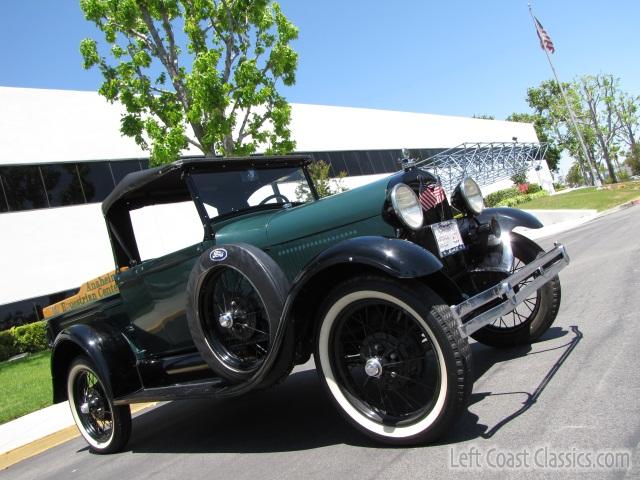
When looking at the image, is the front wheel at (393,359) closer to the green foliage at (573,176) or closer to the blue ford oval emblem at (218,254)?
the blue ford oval emblem at (218,254)

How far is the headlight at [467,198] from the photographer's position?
4215 mm

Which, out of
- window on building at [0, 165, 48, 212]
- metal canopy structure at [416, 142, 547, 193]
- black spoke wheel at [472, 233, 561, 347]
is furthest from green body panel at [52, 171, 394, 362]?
metal canopy structure at [416, 142, 547, 193]

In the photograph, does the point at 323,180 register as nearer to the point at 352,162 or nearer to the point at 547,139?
the point at 352,162

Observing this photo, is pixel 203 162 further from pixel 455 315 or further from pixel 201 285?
pixel 455 315

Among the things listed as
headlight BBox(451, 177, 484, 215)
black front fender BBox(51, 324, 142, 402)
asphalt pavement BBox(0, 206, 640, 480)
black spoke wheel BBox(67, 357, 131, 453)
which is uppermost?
headlight BBox(451, 177, 484, 215)

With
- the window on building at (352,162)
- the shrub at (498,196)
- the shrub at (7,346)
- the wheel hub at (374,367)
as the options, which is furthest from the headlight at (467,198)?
the shrub at (498,196)

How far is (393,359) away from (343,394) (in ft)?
1.23

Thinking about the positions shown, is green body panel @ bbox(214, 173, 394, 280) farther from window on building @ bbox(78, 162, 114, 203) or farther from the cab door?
window on building @ bbox(78, 162, 114, 203)

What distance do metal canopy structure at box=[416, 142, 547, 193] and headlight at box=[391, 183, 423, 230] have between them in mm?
21122

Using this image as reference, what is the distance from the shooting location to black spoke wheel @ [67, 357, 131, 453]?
457 cm

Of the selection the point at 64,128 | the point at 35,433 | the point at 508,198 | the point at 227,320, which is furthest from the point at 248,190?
the point at 508,198

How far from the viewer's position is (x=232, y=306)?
3846mm

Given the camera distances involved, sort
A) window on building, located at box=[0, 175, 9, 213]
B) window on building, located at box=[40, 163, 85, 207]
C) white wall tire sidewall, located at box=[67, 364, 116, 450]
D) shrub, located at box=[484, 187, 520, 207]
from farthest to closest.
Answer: shrub, located at box=[484, 187, 520, 207] → window on building, located at box=[40, 163, 85, 207] → window on building, located at box=[0, 175, 9, 213] → white wall tire sidewall, located at box=[67, 364, 116, 450]

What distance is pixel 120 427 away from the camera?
4551 mm
